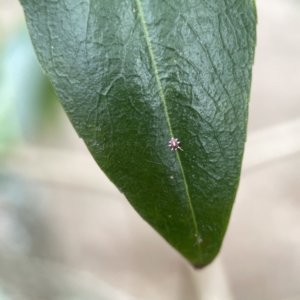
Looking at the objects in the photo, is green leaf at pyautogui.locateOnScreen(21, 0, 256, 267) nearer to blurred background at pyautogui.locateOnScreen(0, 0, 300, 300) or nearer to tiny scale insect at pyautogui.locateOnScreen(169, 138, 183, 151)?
tiny scale insect at pyautogui.locateOnScreen(169, 138, 183, 151)

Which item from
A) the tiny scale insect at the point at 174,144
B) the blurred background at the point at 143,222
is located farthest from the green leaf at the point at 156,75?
the blurred background at the point at 143,222

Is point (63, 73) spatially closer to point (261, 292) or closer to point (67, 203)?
point (67, 203)

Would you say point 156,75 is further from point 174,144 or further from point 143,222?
point 143,222

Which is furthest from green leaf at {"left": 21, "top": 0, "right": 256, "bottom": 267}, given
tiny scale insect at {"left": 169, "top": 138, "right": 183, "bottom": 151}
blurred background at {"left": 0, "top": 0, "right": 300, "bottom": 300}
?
blurred background at {"left": 0, "top": 0, "right": 300, "bottom": 300}

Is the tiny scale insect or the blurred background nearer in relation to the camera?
the tiny scale insect

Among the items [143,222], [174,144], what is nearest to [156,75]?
[174,144]
